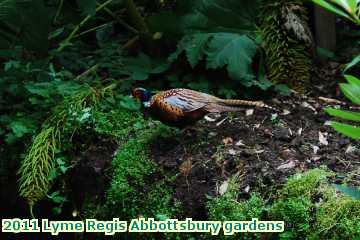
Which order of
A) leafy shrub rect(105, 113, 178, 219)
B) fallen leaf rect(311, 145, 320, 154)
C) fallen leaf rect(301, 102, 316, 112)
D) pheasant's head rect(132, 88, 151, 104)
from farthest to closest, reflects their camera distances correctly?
fallen leaf rect(301, 102, 316, 112) → pheasant's head rect(132, 88, 151, 104) → fallen leaf rect(311, 145, 320, 154) → leafy shrub rect(105, 113, 178, 219)

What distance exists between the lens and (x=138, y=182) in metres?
3.41

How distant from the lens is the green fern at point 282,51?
3979 mm

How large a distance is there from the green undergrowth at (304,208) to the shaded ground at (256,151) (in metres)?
0.09

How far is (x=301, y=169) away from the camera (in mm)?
3203

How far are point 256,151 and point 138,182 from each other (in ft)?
2.44

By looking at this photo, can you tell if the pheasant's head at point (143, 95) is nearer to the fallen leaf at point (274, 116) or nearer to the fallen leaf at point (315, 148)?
the fallen leaf at point (274, 116)

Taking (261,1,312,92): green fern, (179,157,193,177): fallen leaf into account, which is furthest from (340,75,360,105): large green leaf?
(261,1,312,92): green fern

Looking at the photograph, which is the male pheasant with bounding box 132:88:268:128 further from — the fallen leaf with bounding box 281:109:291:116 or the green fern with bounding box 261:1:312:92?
the green fern with bounding box 261:1:312:92

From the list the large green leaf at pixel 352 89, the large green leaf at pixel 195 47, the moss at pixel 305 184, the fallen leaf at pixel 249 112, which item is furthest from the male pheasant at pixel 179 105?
the large green leaf at pixel 352 89

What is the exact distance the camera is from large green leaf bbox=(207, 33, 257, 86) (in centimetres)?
376

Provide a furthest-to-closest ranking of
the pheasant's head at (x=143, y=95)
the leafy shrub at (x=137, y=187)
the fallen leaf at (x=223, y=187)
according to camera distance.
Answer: the pheasant's head at (x=143, y=95) → the leafy shrub at (x=137, y=187) → the fallen leaf at (x=223, y=187)

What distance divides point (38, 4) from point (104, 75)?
0.80m

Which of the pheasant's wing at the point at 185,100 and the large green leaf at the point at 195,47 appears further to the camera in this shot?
the large green leaf at the point at 195,47

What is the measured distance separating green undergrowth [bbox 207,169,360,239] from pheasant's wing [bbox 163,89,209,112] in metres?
0.56
